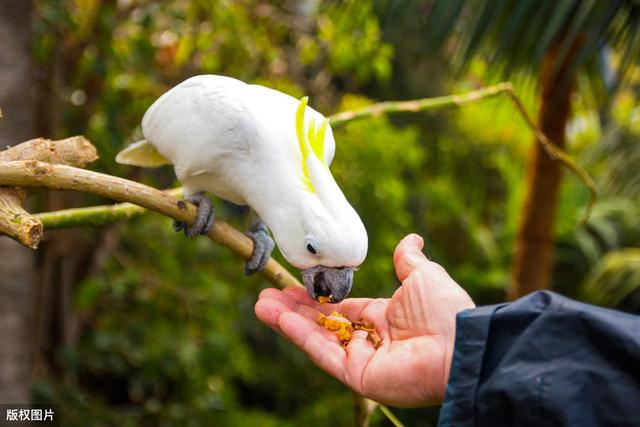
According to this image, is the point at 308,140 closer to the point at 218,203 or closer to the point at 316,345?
the point at 316,345

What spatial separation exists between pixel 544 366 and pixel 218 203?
4.22 feet

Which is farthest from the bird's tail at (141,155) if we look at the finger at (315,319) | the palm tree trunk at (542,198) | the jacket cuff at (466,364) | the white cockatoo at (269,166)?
the palm tree trunk at (542,198)

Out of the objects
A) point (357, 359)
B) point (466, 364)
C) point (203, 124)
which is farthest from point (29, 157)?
point (466, 364)

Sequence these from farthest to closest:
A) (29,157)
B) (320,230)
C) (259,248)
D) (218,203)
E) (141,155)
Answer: (218,203)
(141,155)
(259,248)
(29,157)
(320,230)

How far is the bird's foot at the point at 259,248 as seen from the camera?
1104mm

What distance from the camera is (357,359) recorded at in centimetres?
88

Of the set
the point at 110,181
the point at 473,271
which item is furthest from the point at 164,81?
the point at 473,271

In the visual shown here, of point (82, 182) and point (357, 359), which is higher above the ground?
point (82, 182)

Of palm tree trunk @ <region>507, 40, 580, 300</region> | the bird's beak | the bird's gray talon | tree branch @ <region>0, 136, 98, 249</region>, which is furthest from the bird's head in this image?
palm tree trunk @ <region>507, 40, 580, 300</region>

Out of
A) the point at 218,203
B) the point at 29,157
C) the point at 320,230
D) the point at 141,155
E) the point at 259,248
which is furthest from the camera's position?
the point at 218,203

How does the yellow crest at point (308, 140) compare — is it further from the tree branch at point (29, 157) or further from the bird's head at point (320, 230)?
the tree branch at point (29, 157)

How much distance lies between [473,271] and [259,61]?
3.98 feet

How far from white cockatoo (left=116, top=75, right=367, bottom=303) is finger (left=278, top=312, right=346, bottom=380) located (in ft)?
0.16

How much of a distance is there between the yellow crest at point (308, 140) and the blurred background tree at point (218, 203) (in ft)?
2.27
